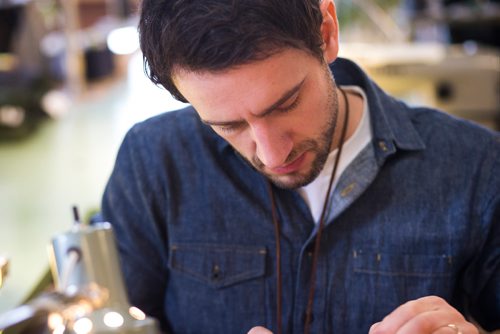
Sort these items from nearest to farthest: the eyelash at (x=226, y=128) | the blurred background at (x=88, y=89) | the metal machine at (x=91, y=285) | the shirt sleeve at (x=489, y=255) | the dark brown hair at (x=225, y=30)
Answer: the metal machine at (x=91, y=285), the dark brown hair at (x=225, y=30), the eyelash at (x=226, y=128), the shirt sleeve at (x=489, y=255), the blurred background at (x=88, y=89)

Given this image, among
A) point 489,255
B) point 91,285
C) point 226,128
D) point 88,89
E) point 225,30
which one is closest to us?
point 91,285

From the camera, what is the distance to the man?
41.3 inches

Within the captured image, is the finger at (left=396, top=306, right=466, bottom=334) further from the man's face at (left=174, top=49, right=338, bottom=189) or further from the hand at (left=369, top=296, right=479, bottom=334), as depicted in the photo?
the man's face at (left=174, top=49, right=338, bottom=189)

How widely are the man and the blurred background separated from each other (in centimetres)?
37

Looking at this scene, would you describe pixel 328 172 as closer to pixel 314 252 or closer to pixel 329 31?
pixel 314 252

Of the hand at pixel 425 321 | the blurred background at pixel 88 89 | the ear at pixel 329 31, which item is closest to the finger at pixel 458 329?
the hand at pixel 425 321

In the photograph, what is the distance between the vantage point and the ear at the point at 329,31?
102 centimetres

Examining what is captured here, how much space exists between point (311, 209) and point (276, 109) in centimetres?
29

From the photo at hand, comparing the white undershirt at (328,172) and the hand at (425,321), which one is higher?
the white undershirt at (328,172)

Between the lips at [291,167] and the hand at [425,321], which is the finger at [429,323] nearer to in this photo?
the hand at [425,321]

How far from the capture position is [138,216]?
1.26 m

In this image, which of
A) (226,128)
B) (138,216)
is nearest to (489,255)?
(226,128)

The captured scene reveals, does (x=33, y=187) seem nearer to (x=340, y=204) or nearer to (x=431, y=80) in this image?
(x=431, y=80)

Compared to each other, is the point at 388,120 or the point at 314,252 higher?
the point at 388,120
